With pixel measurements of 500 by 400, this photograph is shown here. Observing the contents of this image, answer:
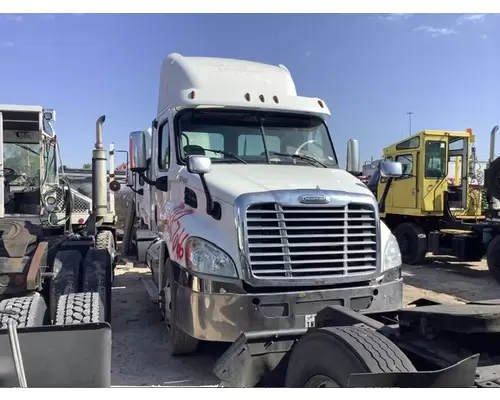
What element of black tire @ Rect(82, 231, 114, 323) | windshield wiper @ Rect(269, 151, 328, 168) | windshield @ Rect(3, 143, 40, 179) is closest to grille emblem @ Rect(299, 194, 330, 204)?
windshield wiper @ Rect(269, 151, 328, 168)

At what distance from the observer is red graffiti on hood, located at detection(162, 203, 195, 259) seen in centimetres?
459

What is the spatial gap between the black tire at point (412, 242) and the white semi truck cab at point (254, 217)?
23.1ft

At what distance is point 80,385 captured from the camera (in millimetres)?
3016

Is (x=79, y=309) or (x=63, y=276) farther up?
(x=63, y=276)

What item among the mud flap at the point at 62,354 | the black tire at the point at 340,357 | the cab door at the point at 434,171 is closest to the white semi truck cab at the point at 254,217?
the black tire at the point at 340,357

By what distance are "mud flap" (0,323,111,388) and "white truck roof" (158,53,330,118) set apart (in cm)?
303

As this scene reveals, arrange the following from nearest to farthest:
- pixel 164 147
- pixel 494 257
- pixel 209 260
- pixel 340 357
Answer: pixel 340 357, pixel 209 260, pixel 164 147, pixel 494 257

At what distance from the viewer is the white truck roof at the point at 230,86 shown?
5441 mm

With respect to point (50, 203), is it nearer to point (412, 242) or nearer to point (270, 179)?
point (270, 179)

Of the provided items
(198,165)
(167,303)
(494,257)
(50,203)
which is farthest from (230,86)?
(494,257)

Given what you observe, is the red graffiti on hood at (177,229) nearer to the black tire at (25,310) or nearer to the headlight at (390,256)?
the black tire at (25,310)

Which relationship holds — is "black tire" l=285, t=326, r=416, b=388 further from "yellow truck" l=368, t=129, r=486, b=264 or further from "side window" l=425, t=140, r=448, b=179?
"side window" l=425, t=140, r=448, b=179

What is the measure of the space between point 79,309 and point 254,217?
1767mm

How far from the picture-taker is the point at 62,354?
296 cm
